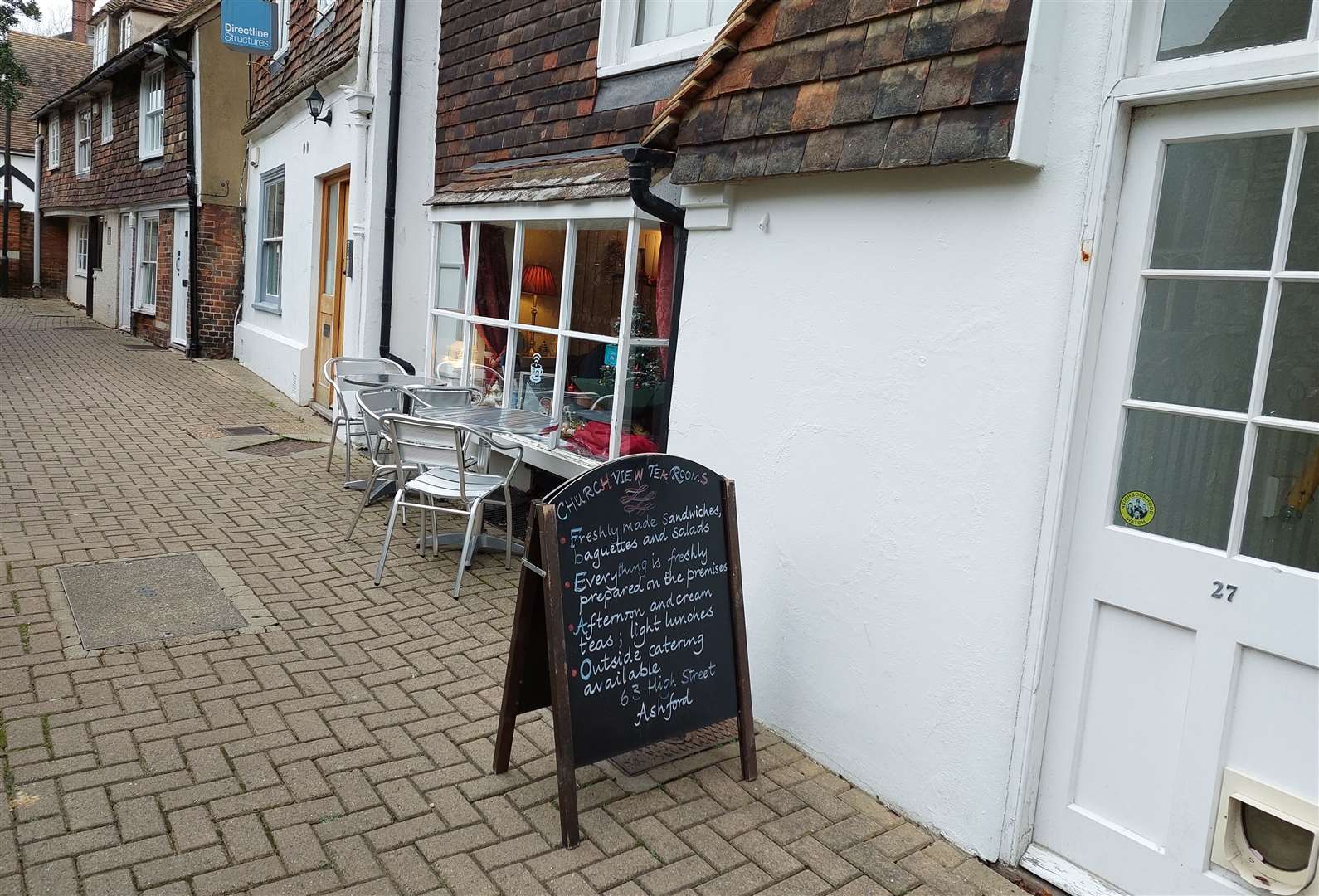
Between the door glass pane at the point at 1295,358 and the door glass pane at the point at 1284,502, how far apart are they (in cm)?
7

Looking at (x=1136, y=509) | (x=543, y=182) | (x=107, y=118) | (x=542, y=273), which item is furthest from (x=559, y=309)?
(x=107, y=118)

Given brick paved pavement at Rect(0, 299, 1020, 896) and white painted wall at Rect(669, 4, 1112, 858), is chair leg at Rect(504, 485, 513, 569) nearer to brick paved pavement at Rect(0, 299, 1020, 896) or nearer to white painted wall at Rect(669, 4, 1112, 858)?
brick paved pavement at Rect(0, 299, 1020, 896)

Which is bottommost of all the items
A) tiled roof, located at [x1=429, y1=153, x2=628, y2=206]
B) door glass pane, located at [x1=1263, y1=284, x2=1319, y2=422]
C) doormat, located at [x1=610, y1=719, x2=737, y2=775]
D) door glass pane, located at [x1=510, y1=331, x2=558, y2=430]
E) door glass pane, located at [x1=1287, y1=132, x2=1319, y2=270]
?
doormat, located at [x1=610, y1=719, x2=737, y2=775]

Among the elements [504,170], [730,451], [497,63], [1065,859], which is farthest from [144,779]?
[497,63]

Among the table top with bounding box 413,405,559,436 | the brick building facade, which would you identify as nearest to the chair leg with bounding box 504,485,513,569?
the table top with bounding box 413,405,559,436

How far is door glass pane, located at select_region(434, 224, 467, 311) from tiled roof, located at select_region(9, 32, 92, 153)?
86.3 ft

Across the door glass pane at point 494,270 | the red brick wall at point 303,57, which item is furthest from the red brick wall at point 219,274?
the door glass pane at point 494,270

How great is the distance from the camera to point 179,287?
15.9m

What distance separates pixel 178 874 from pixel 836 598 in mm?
2330

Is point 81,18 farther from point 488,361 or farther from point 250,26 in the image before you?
point 488,361

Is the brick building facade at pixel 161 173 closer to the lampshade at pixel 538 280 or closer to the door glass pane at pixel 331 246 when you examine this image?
the door glass pane at pixel 331 246

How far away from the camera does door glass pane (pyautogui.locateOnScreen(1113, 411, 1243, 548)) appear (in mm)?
2711

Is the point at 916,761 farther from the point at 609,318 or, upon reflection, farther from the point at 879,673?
the point at 609,318

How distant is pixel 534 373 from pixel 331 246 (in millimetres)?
5477
